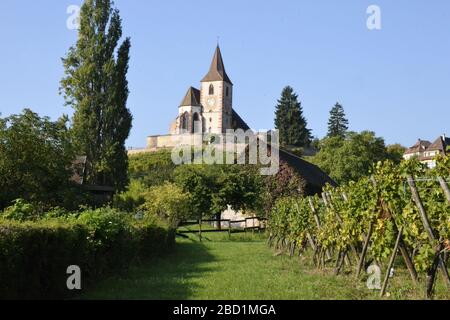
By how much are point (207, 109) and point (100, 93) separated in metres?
64.5

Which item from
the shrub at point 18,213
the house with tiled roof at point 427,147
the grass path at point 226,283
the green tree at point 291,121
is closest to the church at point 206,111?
the green tree at point 291,121

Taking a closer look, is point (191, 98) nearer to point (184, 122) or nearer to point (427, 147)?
point (184, 122)

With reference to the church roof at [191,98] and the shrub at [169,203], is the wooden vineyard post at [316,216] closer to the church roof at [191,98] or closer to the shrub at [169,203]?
the shrub at [169,203]

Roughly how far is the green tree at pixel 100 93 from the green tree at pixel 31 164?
9.00 metres

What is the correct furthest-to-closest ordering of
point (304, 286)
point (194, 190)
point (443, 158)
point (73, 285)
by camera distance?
point (194, 190) < point (304, 286) < point (73, 285) < point (443, 158)

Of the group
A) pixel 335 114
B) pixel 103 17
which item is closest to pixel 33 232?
pixel 103 17

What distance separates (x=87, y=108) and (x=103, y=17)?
740 centimetres

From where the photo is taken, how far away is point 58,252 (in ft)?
→ 27.4

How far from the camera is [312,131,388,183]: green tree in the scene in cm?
5897

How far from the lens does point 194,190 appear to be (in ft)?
110

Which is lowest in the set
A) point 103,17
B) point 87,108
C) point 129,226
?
point 129,226

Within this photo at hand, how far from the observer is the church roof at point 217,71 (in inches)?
4011

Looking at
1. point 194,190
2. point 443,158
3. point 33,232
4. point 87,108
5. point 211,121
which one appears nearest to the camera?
point 33,232
